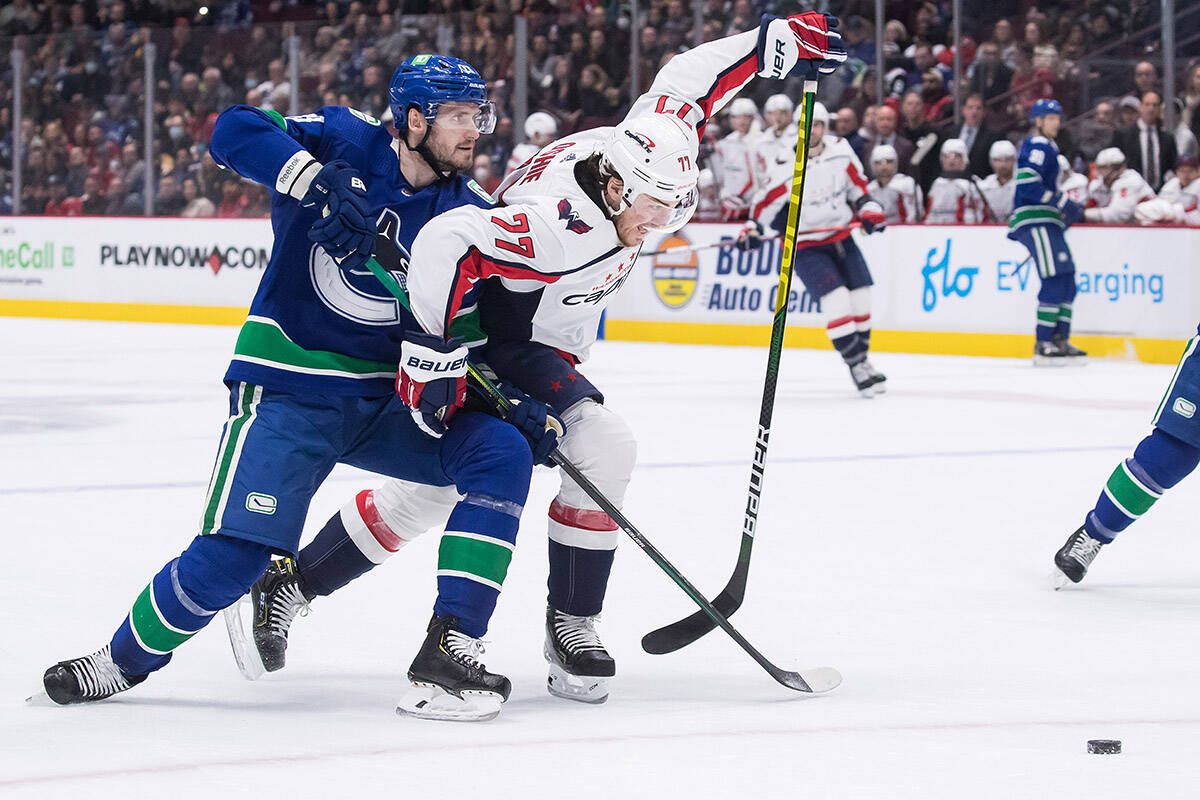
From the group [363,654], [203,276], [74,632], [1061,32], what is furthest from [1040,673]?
[203,276]

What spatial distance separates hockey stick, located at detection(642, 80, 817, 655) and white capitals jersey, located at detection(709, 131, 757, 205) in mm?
8363

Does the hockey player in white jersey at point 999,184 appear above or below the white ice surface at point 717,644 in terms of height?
above

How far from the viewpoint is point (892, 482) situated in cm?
589

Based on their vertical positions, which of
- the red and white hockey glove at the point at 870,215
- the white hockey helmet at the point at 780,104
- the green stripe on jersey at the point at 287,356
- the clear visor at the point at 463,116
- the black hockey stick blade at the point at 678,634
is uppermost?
the white hockey helmet at the point at 780,104

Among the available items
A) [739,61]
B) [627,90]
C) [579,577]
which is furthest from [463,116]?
[627,90]

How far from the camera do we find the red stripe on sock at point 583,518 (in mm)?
3205

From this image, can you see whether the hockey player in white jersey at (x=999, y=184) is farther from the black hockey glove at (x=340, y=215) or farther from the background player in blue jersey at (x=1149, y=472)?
the black hockey glove at (x=340, y=215)

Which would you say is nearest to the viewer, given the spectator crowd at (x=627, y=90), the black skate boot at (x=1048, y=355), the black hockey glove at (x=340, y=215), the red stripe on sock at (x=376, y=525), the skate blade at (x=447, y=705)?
the skate blade at (x=447, y=705)

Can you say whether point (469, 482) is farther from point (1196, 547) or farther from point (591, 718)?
point (1196, 547)

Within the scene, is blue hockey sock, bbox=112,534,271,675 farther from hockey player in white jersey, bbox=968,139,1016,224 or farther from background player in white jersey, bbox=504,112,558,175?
background player in white jersey, bbox=504,112,558,175

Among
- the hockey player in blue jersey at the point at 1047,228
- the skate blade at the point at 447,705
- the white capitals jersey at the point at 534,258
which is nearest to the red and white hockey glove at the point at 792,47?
the white capitals jersey at the point at 534,258

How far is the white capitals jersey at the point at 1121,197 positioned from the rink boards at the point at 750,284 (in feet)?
0.52

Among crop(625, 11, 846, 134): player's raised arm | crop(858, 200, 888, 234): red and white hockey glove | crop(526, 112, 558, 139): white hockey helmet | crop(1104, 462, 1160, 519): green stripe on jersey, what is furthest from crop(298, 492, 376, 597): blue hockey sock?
crop(526, 112, 558, 139): white hockey helmet

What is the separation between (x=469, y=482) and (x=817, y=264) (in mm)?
6398
